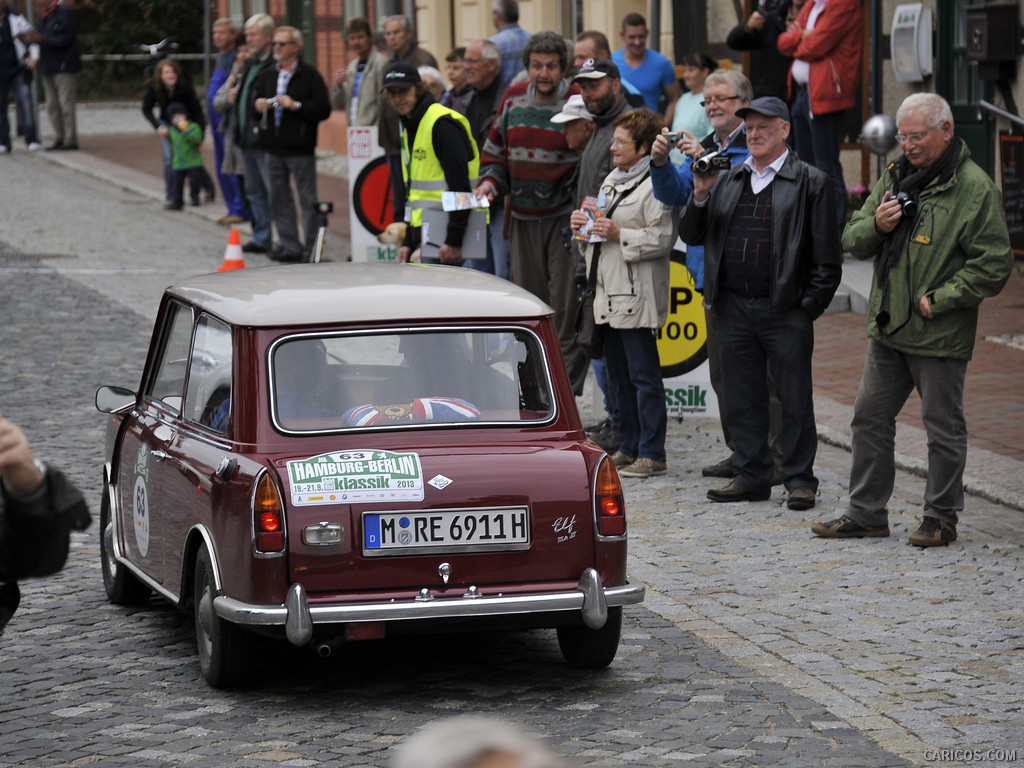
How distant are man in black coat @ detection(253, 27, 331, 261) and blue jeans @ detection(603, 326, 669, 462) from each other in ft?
27.8

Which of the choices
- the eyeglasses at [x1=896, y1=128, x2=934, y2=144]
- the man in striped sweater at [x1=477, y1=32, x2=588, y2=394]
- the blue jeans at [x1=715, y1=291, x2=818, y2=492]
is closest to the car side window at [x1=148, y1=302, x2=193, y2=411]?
the blue jeans at [x1=715, y1=291, x2=818, y2=492]

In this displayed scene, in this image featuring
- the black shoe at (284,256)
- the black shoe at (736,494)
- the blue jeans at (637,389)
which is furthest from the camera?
the black shoe at (284,256)

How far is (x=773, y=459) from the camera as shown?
9195mm

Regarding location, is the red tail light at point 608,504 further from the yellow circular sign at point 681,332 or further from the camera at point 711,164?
the yellow circular sign at point 681,332

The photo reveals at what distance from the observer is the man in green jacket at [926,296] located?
25.7ft

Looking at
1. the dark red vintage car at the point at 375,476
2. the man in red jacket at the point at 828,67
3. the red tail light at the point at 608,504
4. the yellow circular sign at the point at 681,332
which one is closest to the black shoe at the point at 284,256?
the man in red jacket at the point at 828,67

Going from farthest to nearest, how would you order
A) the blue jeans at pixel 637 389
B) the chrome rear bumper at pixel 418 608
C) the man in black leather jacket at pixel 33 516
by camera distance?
the blue jeans at pixel 637 389, the chrome rear bumper at pixel 418 608, the man in black leather jacket at pixel 33 516

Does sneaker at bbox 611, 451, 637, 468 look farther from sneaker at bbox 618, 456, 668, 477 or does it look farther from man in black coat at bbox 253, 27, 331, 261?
man in black coat at bbox 253, 27, 331, 261

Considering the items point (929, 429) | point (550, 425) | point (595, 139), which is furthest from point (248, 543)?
point (595, 139)

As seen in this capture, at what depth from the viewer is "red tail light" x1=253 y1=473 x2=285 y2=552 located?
5770 mm

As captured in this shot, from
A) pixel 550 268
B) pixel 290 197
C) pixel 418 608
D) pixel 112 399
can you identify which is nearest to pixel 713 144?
pixel 550 268

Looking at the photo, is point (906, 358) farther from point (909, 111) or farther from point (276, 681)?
point (276, 681)

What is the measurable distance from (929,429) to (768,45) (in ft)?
30.3

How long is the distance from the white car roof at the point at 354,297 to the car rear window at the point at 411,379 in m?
0.08
